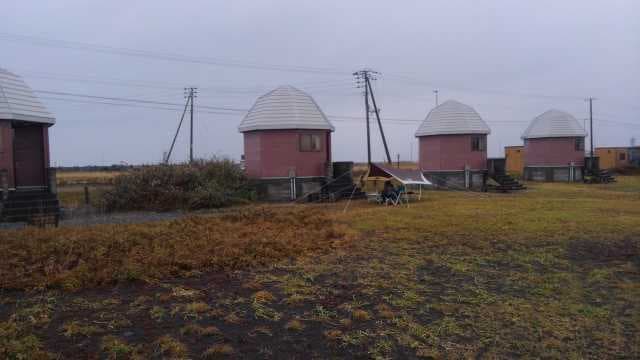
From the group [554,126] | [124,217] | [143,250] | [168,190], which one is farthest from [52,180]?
[554,126]

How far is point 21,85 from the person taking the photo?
1889 centimetres

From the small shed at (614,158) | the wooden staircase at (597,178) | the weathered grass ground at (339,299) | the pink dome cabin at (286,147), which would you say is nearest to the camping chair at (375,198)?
the pink dome cabin at (286,147)

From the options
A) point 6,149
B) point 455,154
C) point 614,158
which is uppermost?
point 6,149

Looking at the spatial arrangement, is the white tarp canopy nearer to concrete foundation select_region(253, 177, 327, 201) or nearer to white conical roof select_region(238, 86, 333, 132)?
concrete foundation select_region(253, 177, 327, 201)

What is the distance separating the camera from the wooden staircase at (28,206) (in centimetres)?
1611

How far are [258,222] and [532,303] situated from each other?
317 inches

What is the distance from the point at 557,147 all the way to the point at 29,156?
33.6 meters

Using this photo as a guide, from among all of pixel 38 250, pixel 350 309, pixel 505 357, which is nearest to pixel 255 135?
pixel 38 250

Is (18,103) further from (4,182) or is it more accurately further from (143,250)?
(143,250)

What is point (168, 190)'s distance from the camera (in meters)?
20.5

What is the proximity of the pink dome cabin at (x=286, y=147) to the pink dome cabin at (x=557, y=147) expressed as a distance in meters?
20.6

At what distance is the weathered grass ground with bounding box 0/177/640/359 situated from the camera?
5.12 meters

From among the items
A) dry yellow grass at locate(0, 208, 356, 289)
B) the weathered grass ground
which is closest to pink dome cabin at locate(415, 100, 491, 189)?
the weathered grass ground

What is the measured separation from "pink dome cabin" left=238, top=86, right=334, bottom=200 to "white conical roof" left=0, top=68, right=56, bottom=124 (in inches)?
335
